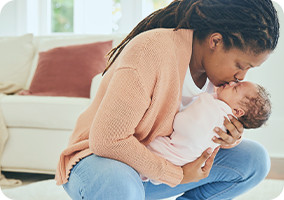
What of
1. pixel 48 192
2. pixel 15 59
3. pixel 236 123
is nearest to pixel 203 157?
pixel 236 123

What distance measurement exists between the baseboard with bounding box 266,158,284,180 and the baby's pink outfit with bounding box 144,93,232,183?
5.82 feet

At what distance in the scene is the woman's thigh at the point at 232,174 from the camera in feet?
4.64

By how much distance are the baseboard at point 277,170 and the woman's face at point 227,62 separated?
1811mm

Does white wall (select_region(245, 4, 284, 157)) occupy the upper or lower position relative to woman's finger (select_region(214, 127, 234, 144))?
lower

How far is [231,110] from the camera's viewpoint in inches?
50.3

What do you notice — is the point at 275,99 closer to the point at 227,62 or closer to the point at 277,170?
the point at 277,170

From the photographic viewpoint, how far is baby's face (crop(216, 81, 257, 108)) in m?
1.28

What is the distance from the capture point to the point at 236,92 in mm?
1286

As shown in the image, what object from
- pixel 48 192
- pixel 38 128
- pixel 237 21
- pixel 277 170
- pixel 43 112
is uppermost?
pixel 237 21

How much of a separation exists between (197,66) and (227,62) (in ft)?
0.41

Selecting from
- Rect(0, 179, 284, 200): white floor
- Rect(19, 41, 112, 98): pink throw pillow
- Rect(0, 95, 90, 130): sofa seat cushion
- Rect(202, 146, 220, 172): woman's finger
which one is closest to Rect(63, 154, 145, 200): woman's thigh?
Rect(202, 146, 220, 172): woman's finger

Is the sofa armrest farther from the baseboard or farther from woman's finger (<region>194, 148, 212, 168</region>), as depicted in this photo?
the baseboard

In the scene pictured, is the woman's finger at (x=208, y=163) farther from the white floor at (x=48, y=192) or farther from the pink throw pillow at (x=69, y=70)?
the pink throw pillow at (x=69, y=70)

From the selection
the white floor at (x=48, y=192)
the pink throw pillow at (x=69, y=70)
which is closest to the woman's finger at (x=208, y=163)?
the white floor at (x=48, y=192)
